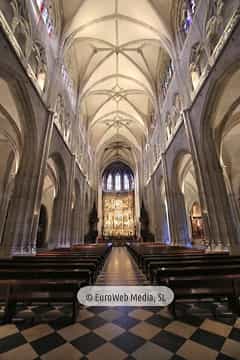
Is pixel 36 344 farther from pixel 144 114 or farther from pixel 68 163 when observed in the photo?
pixel 144 114

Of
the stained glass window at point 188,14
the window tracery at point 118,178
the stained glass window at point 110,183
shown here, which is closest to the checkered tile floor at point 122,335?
the stained glass window at point 188,14

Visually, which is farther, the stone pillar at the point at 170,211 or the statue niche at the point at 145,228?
the statue niche at the point at 145,228

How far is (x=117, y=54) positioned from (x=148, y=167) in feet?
41.9

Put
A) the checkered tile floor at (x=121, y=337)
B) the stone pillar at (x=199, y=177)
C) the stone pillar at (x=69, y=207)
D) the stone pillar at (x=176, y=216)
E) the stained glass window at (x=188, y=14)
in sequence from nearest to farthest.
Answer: the checkered tile floor at (x=121, y=337) → the stone pillar at (x=199, y=177) → the stained glass window at (x=188, y=14) → the stone pillar at (x=69, y=207) → the stone pillar at (x=176, y=216)

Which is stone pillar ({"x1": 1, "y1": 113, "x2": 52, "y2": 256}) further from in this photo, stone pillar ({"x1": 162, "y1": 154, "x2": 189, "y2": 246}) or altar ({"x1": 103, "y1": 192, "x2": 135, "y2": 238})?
altar ({"x1": 103, "y1": 192, "x2": 135, "y2": 238})

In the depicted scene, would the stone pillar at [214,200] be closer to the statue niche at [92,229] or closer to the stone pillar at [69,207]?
the stone pillar at [69,207]

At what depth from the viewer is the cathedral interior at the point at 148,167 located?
2.77 metres

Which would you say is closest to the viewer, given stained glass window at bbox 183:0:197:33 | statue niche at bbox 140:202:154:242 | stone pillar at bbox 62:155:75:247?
stained glass window at bbox 183:0:197:33

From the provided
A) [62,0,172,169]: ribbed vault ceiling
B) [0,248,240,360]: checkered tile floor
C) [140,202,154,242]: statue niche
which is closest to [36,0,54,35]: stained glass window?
[62,0,172,169]: ribbed vault ceiling

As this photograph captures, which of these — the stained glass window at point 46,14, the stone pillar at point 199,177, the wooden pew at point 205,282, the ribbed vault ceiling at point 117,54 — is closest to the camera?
the wooden pew at point 205,282

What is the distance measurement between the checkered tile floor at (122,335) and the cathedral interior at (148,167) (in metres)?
0.02

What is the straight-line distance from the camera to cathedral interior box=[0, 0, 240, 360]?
277cm

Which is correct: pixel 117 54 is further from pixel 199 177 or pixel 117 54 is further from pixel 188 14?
pixel 199 177

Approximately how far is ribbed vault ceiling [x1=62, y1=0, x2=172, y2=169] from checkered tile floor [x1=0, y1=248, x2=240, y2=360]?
15.3 metres
